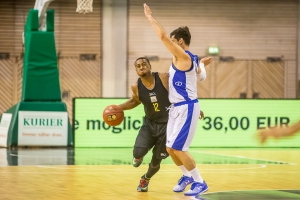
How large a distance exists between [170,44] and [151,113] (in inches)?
52.7

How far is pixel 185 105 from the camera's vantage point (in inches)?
366

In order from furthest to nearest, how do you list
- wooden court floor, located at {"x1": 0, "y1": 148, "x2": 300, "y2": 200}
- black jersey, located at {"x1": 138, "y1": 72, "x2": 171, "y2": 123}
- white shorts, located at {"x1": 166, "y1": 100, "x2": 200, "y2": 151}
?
black jersey, located at {"x1": 138, "y1": 72, "x2": 171, "y2": 123} → wooden court floor, located at {"x1": 0, "y1": 148, "x2": 300, "y2": 200} → white shorts, located at {"x1": 166, "y1": 100, "x2": 200, "y2": 151}

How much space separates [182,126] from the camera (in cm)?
923

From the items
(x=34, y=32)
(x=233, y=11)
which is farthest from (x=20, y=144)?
(x=233, y=11)

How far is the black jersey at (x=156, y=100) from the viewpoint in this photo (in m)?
9.73

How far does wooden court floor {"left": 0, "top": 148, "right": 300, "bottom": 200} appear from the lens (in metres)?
9.38

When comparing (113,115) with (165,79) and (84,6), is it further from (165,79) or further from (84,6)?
(84,6)

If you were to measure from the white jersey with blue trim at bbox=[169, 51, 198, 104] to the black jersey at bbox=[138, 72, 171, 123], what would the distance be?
38cm

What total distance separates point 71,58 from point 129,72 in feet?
8.02

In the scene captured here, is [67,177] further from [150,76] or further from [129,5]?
[129,5]

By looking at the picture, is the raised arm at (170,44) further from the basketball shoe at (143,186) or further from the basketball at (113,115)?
the basketball shoe at (143,186)

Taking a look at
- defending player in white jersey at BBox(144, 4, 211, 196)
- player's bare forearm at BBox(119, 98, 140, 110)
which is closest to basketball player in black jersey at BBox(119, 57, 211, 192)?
player's bare forearm at BBox(119, 98, 140, 110)

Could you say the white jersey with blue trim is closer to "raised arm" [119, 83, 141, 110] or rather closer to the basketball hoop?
"raised arm" [119, 83, 141, 110]

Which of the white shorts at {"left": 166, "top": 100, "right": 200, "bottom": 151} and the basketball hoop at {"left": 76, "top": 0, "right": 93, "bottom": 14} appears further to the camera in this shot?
the basketball hoop at {"left": 76, "top": 0, "right": 93, "bottom": 14}
